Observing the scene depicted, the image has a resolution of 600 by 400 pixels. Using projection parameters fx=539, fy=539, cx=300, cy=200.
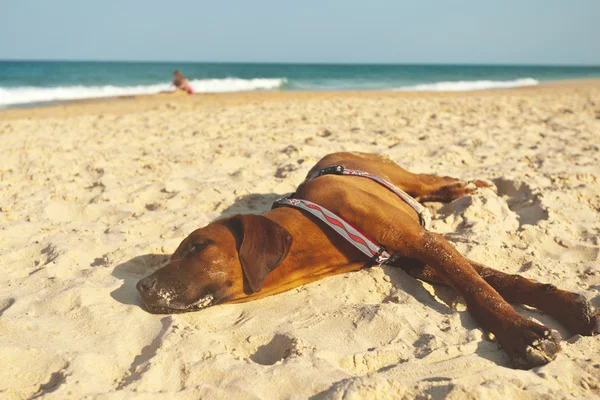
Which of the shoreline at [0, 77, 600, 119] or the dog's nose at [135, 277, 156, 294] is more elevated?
the dog's nose at [135, 277, 156, 294]

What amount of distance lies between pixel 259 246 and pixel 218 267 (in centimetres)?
25

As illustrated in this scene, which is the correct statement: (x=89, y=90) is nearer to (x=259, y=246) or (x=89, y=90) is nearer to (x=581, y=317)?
(x=259, y=246)

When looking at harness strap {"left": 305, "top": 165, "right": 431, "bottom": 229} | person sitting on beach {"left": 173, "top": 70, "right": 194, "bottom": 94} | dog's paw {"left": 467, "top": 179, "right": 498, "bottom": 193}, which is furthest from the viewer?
person sitting on beach {"left": 173, "top": 70, "right": 194, "bottom": 94}

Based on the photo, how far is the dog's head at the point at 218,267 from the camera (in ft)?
9.44

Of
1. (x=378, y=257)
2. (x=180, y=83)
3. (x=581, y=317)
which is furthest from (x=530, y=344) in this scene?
(x=180, y=83)

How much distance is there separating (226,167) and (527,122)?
18.4ft

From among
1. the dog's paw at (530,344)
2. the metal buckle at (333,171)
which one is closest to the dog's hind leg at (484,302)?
the dog's paw at (530,344)

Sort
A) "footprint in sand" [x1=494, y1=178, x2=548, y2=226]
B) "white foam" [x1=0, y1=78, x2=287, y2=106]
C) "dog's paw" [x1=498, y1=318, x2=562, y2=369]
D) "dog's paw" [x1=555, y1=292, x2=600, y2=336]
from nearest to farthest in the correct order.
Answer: "dog's paw" [x1=498, y1=318, x2=562, y2=369] → "dog's paw" [x1=555, y1=292, x2=600, y2=336] → "footprint in sand" [x1=494, y1=178, x2=548, y2=226] → "white foam" [x1=0, y1=78, x2=287, y2=106]

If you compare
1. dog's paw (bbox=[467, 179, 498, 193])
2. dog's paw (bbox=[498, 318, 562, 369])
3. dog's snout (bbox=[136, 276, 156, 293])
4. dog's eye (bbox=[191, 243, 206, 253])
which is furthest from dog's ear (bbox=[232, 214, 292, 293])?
dog's paw (bbox=[467, 179, 498, 193])

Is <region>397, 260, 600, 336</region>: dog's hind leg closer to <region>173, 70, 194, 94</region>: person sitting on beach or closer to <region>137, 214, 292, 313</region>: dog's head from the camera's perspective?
<region>137, 214, 292, 313</region>: dog's head

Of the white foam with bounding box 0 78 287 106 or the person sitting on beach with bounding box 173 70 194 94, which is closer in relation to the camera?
the person sitting on beach with bounding box 173 70 194 94

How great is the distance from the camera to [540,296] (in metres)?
3.02

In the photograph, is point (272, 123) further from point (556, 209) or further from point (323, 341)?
point (323, 341)

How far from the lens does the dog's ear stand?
2.90 m
